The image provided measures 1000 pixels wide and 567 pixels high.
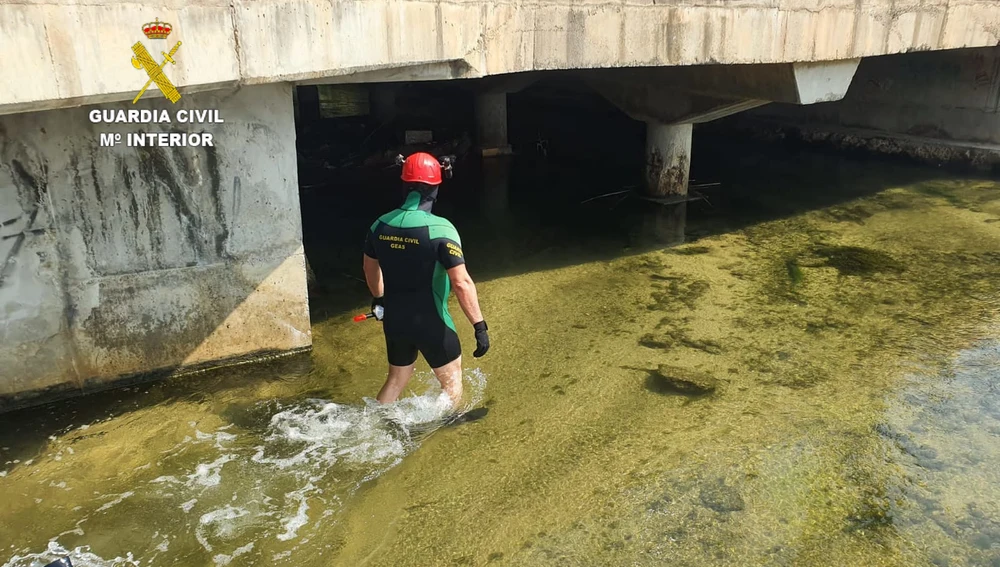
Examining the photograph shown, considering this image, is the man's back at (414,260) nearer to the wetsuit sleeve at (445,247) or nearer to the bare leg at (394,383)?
the wetsuit sleeve at (445,247)

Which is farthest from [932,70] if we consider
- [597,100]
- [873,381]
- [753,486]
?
[753,486]

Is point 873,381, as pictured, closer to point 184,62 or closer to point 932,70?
point 184,62

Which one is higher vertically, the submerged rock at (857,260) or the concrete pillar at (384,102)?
the concrete pillar at (384,102)

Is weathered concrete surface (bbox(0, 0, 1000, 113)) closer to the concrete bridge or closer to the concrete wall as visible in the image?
the concrete bridge

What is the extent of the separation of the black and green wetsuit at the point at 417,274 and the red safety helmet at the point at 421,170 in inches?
4.4

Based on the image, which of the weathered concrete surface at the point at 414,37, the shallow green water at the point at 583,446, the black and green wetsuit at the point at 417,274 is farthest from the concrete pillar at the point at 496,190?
the black and green wetsuit at the point at 417,274

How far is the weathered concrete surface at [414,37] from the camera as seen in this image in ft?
12.3

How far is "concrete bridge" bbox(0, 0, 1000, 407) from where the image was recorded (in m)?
4.02

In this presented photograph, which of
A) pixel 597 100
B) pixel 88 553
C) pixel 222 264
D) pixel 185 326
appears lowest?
pixel 88 553

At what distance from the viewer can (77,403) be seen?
5168 millimetres

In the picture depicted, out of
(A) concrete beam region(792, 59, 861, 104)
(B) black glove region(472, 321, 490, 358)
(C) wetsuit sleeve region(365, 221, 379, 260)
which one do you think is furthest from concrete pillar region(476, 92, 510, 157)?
(B) black glove region(472, 321, 490, 358)

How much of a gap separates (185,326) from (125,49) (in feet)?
7.55

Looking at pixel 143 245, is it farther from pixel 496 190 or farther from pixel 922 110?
pixel 922 110

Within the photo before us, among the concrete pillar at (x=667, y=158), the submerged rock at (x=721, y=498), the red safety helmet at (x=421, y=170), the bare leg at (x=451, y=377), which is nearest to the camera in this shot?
the submerged rock at (x=721, y=498)
